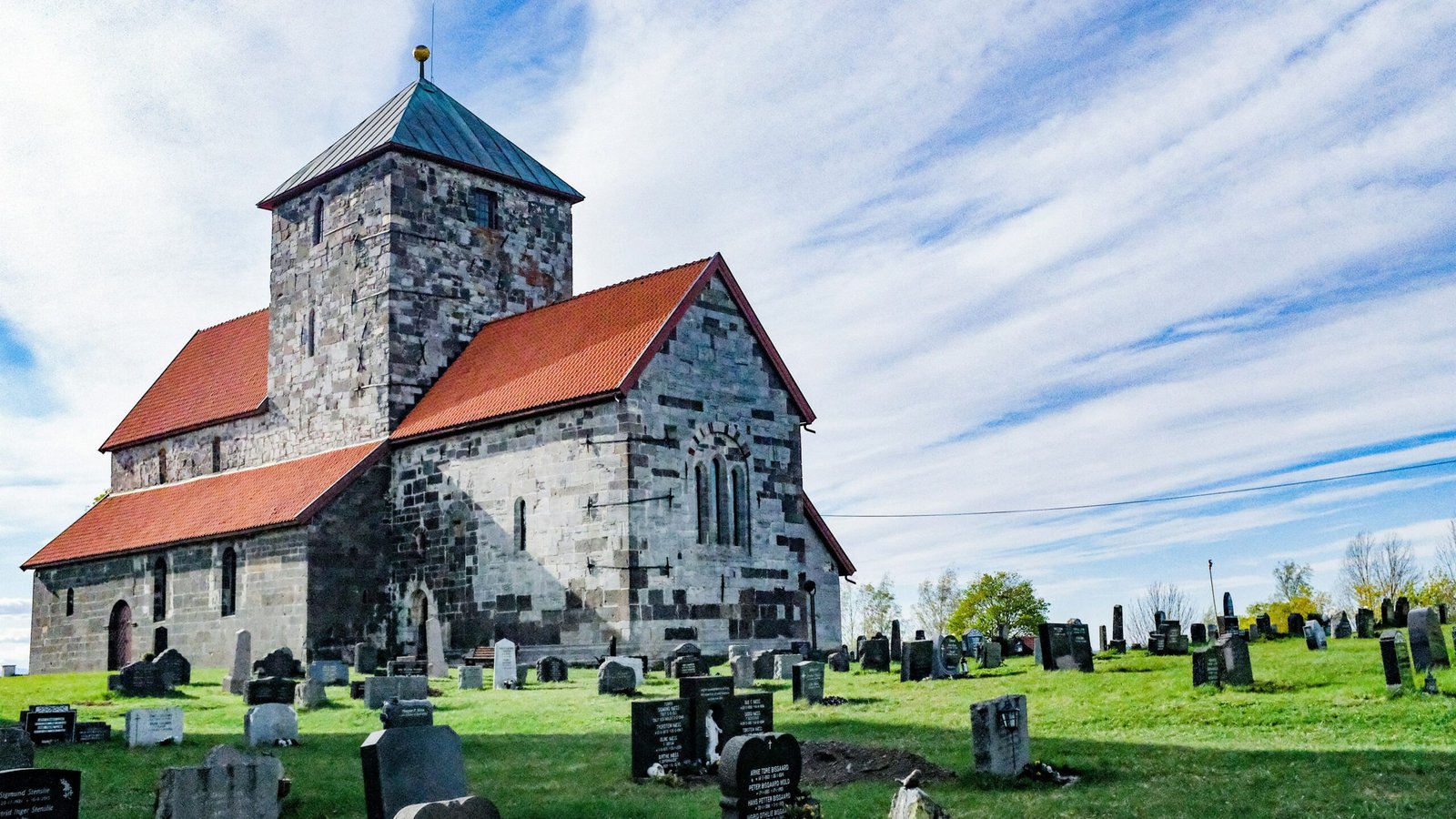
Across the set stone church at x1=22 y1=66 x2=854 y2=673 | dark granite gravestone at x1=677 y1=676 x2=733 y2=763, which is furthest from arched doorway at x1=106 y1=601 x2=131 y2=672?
dark granite gravestone at x1=677 y1=676 x2=733 y2=763

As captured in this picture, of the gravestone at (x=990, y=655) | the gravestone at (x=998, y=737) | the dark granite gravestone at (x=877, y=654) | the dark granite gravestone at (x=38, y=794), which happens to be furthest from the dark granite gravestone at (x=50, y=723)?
the gravestone at (x=990, y=655)

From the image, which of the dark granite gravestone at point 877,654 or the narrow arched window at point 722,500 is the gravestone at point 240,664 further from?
the dark granite gravestone at point 877,654

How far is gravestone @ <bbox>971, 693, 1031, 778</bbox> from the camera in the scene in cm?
1309

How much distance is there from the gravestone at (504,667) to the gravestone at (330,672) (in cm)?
314

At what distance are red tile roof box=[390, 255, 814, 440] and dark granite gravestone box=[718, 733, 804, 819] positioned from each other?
16132 mm

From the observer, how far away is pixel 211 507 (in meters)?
35.2

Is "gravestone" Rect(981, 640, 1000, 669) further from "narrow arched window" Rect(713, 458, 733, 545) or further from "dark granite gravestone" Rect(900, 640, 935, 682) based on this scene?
Result: "narrow arched window" Rect(713, 458, 733, 545)

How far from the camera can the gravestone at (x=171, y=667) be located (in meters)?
24.7

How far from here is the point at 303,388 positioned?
36125 millimetres

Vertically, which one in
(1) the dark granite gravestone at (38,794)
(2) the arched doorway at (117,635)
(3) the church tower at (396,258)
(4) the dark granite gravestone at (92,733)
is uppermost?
(3) the church tower at (396,258)

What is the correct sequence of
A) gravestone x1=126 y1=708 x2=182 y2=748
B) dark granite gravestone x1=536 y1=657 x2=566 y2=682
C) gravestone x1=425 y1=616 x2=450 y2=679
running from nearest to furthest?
gravestone x1=126 y1=708 x2=182 y2=748 → dark granite gravestone x1=536 y1=657 x2=566 y2=682 → gravestone x1=425 y1=616 x2=450 y2=679

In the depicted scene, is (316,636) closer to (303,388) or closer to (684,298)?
(303,388)

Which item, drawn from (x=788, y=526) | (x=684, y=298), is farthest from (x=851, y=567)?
(x=684, y=298)

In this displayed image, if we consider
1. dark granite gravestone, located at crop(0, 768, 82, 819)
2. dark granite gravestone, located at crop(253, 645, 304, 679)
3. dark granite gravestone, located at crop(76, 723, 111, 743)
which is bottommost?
dark granite gravestone, located at crop(76, 723, 111, 743)
